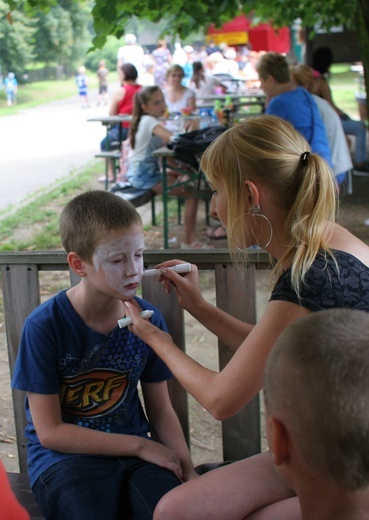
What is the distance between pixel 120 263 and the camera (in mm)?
2305

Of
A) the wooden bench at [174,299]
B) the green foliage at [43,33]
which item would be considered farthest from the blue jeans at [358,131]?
the wooden bench at [174,299]

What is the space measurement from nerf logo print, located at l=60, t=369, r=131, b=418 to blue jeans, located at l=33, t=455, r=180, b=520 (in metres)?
0.15

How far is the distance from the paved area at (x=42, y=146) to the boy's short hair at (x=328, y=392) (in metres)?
8.26

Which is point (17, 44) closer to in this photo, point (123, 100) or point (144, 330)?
point (123, 100)

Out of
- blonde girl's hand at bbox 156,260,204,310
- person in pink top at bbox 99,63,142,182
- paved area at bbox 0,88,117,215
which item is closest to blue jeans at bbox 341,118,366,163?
person in pink top at bbox 99,63,142,182

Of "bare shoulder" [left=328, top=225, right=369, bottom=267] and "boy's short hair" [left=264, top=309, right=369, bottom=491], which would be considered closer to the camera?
"boy's short hair" [left=264, top=309, right=369, bottom=491]

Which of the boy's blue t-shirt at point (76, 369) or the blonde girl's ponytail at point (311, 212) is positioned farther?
the boy's blue t-shirt at point (76, 369)

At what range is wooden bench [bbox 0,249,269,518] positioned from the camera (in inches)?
100

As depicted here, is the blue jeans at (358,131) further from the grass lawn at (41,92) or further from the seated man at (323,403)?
the seated man at (323,403)

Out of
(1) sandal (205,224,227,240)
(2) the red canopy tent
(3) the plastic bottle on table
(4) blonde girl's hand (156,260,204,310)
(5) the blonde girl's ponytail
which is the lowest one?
(1) sandal (205,224,227,240)

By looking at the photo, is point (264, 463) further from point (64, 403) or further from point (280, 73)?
point (280, 73)

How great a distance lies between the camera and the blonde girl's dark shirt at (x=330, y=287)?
6.29ft

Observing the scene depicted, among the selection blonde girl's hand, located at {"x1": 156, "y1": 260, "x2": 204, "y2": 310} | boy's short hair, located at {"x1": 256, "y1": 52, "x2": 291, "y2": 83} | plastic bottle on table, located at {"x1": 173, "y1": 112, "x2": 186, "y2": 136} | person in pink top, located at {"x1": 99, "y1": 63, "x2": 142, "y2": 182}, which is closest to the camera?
blonde girl's hand, located at {"x1": 156, "y1": 260, "x2": 204, "y2": 310}

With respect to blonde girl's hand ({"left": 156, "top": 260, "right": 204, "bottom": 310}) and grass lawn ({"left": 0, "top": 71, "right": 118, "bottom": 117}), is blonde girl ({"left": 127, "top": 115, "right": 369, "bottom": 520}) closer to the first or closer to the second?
blonde girl's hand ({"left": 156, "top": 260, "right": 204, "bottom": 310})
